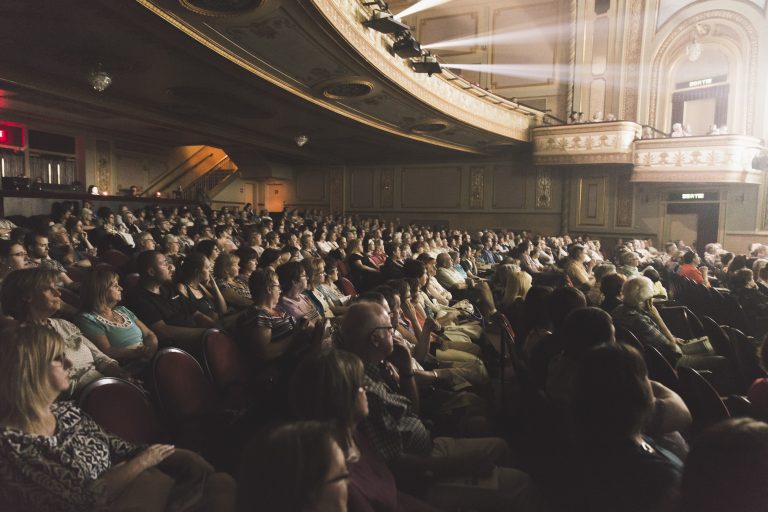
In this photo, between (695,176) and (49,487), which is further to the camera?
(695,176)

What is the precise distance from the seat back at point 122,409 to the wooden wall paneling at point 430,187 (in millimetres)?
13104

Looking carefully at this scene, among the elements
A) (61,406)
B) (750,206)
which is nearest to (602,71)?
(750,206)

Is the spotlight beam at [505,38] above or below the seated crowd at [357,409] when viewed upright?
above

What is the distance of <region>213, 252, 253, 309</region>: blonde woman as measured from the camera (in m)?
3.17

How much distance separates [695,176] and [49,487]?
12035 millimetres

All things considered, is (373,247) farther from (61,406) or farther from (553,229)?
(553,229)

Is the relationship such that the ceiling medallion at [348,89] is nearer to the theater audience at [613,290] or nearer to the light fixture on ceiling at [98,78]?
the light fixture on ceiling at [98,78]

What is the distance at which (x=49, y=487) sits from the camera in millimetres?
1016

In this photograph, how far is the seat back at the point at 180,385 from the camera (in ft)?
5.11

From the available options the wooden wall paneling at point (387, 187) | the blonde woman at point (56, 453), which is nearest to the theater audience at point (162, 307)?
the blonde woman at point (56, 453)

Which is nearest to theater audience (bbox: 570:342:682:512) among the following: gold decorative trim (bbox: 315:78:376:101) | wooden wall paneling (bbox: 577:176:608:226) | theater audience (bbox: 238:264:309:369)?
theater audience (bbox: 238:264:309:369)

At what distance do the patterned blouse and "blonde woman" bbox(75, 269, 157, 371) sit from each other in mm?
796

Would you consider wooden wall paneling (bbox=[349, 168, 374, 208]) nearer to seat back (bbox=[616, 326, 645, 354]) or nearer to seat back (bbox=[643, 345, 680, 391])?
seat back (bbox=[616, 326, 645, 354])

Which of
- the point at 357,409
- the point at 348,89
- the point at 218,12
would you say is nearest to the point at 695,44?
the point at 348,89
